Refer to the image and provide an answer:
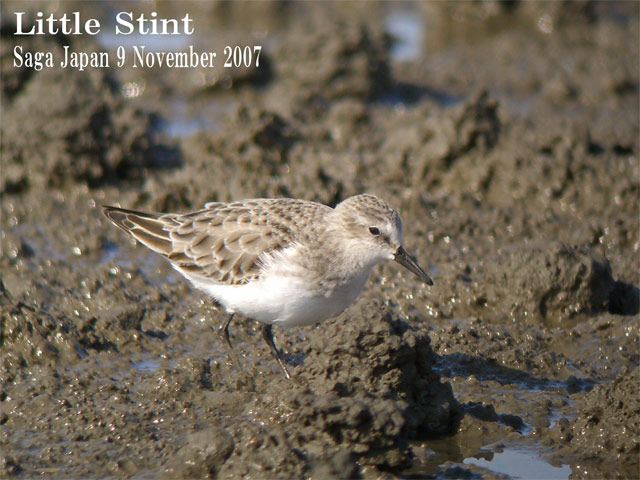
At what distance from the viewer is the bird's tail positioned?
26.1 ft

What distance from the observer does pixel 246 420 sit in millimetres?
6758

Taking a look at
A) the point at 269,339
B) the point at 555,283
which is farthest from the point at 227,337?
Result: the point at 555,283

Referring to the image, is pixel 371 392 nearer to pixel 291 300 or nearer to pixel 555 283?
pixel 291 300

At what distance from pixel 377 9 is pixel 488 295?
12.8 metres

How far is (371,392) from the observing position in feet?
21.8

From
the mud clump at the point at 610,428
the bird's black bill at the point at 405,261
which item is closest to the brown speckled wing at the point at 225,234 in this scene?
the bird's black bill at the point at 405,261

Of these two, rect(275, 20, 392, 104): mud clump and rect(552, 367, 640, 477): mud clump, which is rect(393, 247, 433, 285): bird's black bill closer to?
rect(552, 367, 640, 477): mud clump

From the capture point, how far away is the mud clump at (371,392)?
6164 mm

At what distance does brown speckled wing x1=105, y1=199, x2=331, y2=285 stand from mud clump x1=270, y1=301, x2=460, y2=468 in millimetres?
813

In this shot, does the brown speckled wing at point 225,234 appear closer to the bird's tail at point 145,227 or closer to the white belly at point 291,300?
the bird's tail at point 145,227

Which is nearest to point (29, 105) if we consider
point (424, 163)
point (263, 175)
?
point (263, 175)

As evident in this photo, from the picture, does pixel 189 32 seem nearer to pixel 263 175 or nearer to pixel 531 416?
pixel 263 175

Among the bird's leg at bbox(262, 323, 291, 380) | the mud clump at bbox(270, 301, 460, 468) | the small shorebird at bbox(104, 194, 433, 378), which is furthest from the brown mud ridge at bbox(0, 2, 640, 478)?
Result: the small shorebird at bbox(104, 194, 433, 378)

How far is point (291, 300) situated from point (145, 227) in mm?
1857
